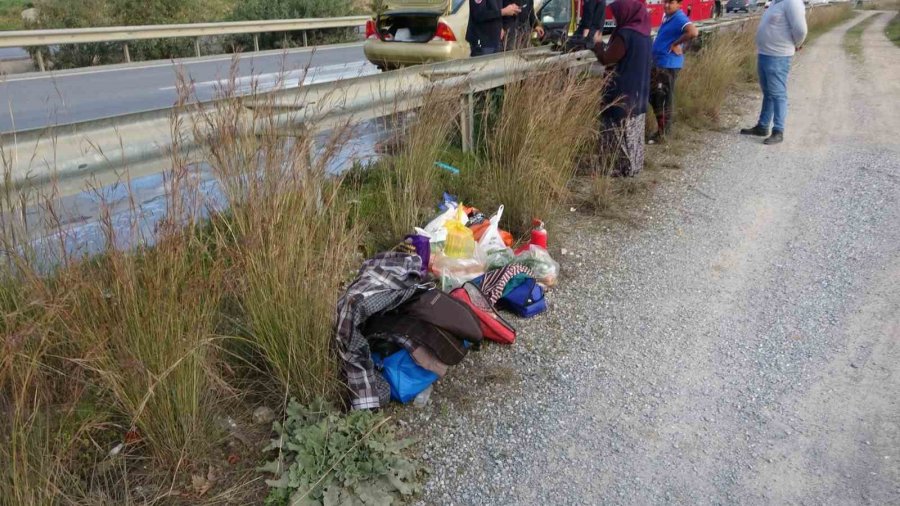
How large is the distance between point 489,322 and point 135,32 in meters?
14.3

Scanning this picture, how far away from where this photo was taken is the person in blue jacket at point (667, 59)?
25.2 feet

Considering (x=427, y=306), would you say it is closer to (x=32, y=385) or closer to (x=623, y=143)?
(x=32, y=385)

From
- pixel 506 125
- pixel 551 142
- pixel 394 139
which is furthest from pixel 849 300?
pixel 394 139

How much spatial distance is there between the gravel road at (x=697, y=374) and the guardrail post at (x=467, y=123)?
1.28 meters

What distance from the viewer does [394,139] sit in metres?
4.85

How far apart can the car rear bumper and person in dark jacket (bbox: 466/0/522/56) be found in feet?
2.93

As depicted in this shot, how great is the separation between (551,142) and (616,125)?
59.4 inches

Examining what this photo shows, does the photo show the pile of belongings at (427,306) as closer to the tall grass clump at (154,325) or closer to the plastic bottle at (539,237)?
the plastic bottle at (539,237)

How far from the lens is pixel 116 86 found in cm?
1186

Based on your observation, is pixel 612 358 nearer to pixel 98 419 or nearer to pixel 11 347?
pixel 98 419

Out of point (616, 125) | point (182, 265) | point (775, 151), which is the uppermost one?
point (182, 265)

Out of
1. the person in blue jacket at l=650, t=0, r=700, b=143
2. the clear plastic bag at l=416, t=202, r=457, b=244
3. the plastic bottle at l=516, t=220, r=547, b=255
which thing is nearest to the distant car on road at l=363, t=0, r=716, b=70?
the person in blue jacket at l=650, t=0, r=700, b=143

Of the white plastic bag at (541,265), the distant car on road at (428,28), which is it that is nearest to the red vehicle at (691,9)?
the distant car on road at (428,28)

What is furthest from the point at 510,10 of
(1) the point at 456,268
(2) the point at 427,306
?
(2) the point at 427,306
